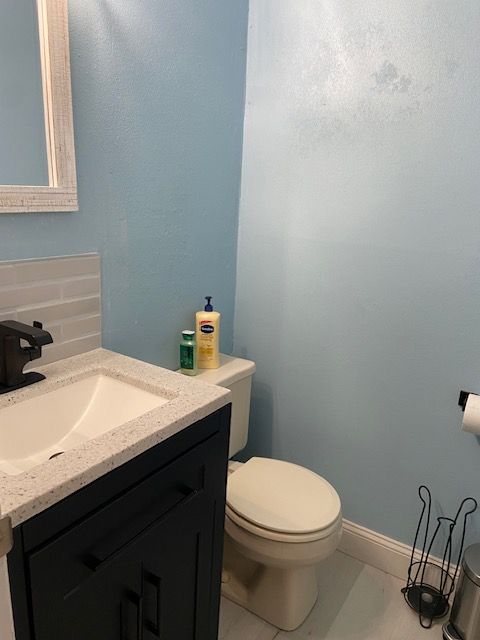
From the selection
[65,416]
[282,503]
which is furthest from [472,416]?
[65,416]

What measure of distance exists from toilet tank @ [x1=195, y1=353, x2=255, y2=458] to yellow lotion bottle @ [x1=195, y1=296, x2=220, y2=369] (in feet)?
0.10

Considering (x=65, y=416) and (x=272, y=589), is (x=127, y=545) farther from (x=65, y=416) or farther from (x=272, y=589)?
(x=272, y=589)

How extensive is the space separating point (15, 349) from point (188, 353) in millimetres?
653

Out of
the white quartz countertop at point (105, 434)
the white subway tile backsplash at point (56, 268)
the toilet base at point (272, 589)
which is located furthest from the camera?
the toilet base at point (272, 589)

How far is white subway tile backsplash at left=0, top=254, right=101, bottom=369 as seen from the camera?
1185 millimetres

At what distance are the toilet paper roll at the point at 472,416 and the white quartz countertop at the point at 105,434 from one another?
2.68 feet

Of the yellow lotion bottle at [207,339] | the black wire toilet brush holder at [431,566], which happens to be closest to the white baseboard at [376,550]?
the black wire toilet brush holder at [431,566]

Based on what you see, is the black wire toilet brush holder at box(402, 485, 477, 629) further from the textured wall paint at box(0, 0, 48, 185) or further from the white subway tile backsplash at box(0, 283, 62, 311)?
the textured wall paint at box(0, 0, 48, 185)

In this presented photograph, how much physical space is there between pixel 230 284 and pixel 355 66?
2.88 feet

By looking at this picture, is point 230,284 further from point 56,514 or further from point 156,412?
point 56,514

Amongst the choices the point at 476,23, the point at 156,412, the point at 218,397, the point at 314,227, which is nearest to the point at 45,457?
the point at 156,412

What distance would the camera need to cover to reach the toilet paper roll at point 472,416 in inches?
58.9

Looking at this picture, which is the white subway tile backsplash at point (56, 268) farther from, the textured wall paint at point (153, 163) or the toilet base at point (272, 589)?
the toilet base at point (272, 589)

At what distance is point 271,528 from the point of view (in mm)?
1441
